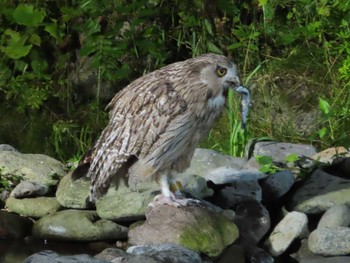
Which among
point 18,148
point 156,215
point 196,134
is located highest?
point 196,134

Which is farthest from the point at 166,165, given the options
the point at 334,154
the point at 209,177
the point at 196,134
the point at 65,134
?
the point at 65,134

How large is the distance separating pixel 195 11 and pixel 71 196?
114 inches

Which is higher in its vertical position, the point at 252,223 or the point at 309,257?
the point at 252,223

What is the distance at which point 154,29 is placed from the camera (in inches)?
381

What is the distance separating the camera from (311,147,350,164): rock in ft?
25.5

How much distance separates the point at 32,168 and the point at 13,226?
84 centimetres

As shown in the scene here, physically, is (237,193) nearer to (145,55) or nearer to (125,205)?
(125,205)

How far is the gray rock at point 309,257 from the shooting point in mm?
6590

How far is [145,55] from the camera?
9.71 meters

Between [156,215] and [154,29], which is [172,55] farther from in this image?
[156,215]

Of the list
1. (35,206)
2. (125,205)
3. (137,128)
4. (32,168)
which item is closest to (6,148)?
(32,168)

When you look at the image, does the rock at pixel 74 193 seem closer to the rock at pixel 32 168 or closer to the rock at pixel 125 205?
the rock at pixel 125 205

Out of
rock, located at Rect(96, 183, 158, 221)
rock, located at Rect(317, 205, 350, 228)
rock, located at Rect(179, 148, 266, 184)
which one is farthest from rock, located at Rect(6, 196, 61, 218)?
rock, located at Rect(317, 205, 350, 228)

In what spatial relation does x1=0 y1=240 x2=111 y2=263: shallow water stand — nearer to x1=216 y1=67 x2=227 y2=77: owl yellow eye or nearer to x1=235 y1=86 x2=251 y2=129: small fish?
x1=235 y1=86 x2=251 y2=129: small fish
